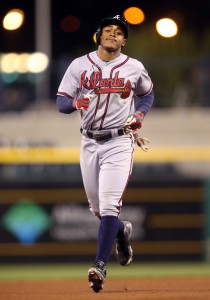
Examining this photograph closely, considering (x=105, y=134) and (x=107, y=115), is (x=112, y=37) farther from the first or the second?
(x=105, y=134)

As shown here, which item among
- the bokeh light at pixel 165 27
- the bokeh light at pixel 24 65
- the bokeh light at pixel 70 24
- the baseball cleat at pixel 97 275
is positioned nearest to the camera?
the baseball cleat at pixel 97 275

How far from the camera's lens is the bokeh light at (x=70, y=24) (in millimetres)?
27484

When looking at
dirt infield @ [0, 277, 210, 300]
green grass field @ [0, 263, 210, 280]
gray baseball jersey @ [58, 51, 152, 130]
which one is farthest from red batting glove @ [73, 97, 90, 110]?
green grass field @ [0, 263, 210, 280]

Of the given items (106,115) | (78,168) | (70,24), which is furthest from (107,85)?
(70,24)

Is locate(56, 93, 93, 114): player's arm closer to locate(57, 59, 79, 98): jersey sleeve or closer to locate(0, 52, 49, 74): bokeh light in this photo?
locate(57, 59, 79, 98): jersey sleeve

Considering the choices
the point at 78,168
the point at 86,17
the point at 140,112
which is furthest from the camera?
the point at 86,17

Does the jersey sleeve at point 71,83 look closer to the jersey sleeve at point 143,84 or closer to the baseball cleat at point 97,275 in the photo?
the jersey sleeve at point 143,84

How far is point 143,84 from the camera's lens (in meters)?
8.12

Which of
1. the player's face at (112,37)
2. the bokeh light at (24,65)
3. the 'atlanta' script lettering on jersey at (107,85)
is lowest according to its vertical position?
the bokeh light at (24,65)

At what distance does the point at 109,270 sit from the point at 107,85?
5041 millimetres

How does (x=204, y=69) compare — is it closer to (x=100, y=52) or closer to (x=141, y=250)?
(x=141, y=250)

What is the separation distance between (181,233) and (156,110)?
369cm

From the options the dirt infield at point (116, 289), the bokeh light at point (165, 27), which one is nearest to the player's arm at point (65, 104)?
the dirt infield at point (116, 289)

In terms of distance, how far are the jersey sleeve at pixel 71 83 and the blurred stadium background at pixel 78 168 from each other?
2731mm
